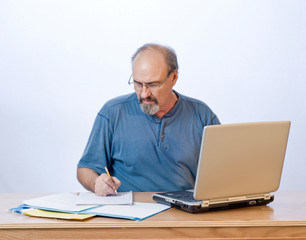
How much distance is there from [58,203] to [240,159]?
64 cm

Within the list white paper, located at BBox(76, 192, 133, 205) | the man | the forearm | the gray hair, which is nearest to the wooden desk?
white paper, located at BBox(76, 192, 133, 205)

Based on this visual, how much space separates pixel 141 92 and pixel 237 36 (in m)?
1.69

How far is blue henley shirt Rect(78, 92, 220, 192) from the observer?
2.23 metres

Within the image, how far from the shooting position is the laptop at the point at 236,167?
1.53 meters

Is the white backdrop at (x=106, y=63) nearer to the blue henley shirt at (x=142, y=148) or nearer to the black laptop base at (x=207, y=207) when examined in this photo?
the blue henley shirt at (x=142, y=148)

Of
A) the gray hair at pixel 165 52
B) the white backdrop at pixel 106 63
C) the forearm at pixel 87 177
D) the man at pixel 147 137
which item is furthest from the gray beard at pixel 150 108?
the white backdrop at pixel 106 63

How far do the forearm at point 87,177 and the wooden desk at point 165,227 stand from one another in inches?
20.1

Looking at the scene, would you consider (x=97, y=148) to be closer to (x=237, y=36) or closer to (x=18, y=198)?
(x=18, y=198)

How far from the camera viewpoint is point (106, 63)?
3617mm

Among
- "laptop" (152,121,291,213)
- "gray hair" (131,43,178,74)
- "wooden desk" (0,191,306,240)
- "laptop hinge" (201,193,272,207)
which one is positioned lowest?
"wooden desk" (0,191,306,240)

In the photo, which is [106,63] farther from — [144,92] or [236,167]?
[236,167]

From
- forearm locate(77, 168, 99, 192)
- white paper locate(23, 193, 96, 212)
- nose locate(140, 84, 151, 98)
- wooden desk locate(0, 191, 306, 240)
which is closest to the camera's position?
wooden desk locate(0, 191, 306, 240)

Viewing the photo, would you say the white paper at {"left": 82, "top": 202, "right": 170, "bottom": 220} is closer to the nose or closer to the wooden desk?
the wooden desk

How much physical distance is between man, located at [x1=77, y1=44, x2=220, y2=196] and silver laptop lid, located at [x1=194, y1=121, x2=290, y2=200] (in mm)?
627
